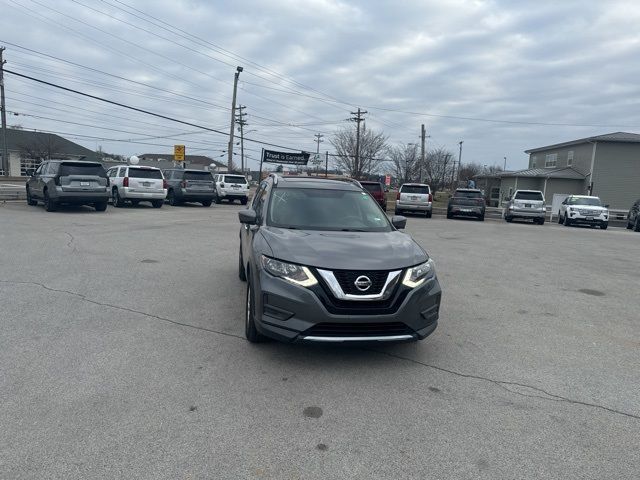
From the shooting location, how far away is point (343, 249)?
4.48m

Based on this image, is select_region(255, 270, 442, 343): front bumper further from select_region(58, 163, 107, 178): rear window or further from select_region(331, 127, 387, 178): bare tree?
select_region(331, 127, 387, 178): bare tree

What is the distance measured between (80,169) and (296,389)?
1577 cm

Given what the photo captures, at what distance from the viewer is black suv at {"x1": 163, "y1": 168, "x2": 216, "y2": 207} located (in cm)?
2381

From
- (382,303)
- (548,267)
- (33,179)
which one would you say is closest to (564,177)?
(548,267)

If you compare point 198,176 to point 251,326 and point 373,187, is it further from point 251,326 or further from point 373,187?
point 251,326

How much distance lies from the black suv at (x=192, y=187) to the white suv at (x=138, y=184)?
2.66m

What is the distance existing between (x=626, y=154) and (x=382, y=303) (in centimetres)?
4015

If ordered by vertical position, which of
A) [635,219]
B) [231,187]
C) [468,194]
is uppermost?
[468,194]

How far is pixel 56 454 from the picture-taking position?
296cm

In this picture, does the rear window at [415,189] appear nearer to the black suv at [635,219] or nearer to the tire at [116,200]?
the black suv at [635,219]

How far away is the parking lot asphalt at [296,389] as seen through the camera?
9.78 ft

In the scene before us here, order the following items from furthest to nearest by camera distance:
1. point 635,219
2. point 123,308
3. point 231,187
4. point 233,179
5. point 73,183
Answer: point 233,179, point 231,187, point 635,219, point 73,183, point 123,308

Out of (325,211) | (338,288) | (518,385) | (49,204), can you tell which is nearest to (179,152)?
(49,204)

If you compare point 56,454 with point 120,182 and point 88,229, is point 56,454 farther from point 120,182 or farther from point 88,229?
point 120,182
